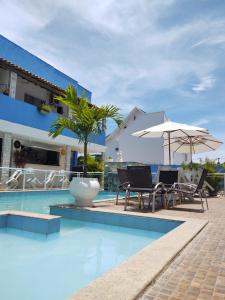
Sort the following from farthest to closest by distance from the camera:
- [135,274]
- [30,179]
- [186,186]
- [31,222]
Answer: [30,179], [186,186], [31,222], [135,274]

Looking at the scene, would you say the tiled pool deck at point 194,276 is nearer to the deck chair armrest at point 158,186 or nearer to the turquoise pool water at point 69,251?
the turquoise pool water at point 69,251

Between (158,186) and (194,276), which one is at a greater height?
(158,186)

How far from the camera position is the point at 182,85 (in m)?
17.1

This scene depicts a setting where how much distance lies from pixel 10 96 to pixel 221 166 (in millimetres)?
12116

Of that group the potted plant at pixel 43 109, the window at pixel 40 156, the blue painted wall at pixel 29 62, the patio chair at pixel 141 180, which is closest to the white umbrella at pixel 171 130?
the patio chair at pixel 141 180

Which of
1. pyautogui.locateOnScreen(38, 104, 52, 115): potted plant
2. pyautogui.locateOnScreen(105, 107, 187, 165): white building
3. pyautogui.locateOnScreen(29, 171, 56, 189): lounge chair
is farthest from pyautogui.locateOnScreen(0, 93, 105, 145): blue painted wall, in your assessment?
pyautogui.locateOnScreen(105, 107, 187, 165): white building

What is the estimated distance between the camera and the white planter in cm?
692

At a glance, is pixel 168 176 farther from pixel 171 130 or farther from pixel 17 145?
pixel 17 145

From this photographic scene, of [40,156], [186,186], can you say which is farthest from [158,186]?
[40,156]

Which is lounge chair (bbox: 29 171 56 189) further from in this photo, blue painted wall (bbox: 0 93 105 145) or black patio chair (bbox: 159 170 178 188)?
black patio chair (bbox: 159 170 178 188)

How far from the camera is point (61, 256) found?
3854mm

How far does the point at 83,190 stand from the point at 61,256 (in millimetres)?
3086

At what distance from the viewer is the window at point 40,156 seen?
17.9 m

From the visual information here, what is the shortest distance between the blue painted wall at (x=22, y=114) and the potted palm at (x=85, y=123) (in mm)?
7231
